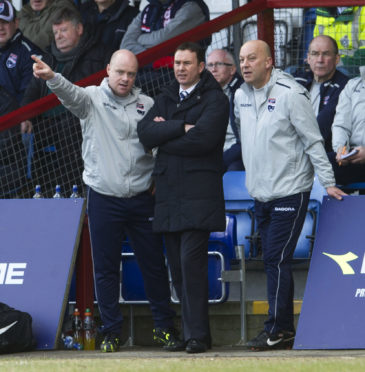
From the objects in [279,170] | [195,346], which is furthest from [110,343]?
[279,170]

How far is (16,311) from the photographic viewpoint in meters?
7.53

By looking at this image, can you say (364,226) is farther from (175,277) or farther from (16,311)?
(16,311)

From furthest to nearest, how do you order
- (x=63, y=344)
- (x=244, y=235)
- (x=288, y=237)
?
(x=244, y=235) → (x=63, y=344) → (x=288, y=237)

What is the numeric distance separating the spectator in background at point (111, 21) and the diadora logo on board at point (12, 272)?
3.00 m

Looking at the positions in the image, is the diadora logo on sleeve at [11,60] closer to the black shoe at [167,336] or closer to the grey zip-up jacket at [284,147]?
the grey zip-up jacket at [284,147]

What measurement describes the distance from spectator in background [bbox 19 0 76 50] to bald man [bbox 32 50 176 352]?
3971mm

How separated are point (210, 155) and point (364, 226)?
1.20 meters

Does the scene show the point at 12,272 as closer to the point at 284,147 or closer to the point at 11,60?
the point at 284,147

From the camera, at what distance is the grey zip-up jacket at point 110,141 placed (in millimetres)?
7629

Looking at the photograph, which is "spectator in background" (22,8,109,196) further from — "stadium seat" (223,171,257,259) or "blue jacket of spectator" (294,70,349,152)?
"blue jacket of spectator" (294,70,349,152)

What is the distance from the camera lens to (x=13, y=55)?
1059cm

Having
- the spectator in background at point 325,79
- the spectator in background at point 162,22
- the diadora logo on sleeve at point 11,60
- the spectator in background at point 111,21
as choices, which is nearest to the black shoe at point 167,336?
the spectator in background at point 325,79

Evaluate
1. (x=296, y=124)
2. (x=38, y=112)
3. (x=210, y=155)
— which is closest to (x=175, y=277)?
(x=210, y=155)

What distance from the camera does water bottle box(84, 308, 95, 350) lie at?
8.02m
